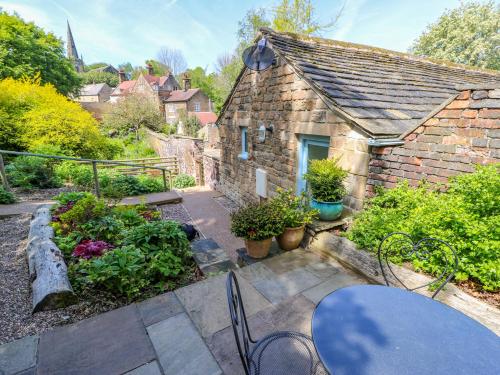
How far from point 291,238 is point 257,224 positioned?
659 millimetres

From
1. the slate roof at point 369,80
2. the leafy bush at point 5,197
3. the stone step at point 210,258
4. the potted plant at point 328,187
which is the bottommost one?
the stone step at point 210,258

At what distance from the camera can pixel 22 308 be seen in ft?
8.34

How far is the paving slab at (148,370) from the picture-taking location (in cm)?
190

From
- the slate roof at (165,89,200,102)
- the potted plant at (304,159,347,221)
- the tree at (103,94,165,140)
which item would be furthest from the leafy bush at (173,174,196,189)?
the slate roof at (165,89,200,102)

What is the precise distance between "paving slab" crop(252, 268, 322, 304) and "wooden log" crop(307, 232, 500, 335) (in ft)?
1.86

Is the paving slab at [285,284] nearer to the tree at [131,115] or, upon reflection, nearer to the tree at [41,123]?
the tree at [41,123]

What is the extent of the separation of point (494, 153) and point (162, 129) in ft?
85.0

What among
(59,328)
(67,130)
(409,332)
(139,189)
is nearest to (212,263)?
(59,328)

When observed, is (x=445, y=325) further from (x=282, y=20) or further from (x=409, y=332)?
(x=282, y=20)

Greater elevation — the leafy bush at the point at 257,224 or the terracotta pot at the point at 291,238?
the leafy bush at the point at 257,224

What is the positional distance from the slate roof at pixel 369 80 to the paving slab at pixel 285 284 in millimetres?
2210

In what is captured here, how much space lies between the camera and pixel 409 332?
159 centimetres

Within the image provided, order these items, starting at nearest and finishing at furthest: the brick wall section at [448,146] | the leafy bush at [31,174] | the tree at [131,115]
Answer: the brick wall section at [448,146]
the leafy bush at [31,174]
the tree at [131,115]

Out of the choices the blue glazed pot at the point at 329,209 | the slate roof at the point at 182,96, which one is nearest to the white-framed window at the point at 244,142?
the blue glazed pot at the point at 329,209
